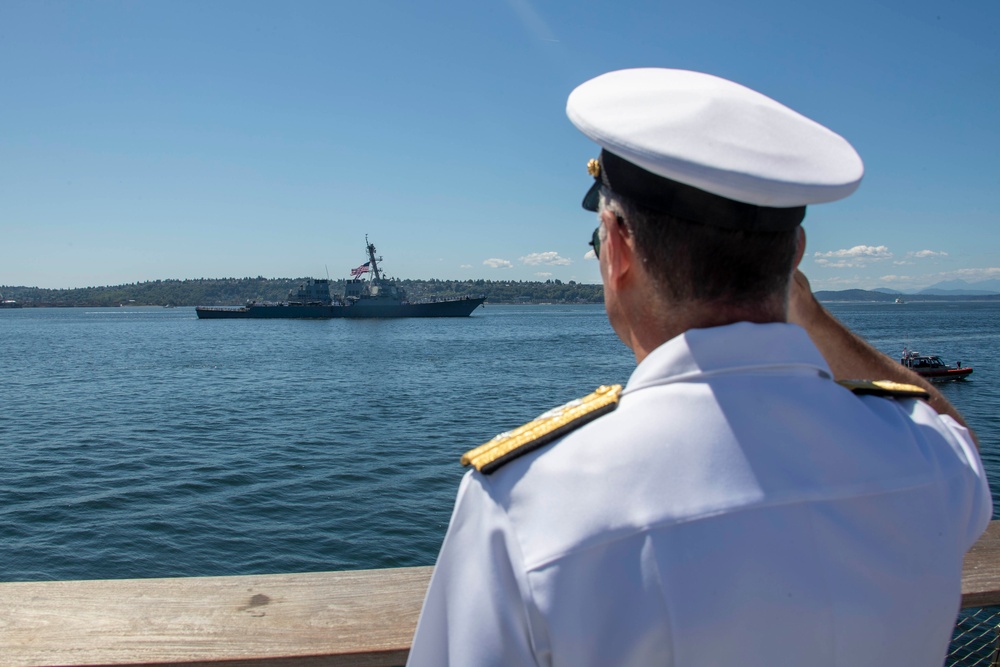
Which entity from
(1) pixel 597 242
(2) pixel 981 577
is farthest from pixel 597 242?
(2) pixel 981 577

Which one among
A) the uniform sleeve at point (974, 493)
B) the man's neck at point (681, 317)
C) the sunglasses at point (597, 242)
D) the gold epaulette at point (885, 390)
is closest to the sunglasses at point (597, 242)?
the sunglasses at point (597, 242)

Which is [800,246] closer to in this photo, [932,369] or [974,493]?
[974,493]

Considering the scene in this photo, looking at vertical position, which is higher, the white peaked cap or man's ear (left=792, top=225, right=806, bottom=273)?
the white peaked cap

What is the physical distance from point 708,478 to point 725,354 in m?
0.15

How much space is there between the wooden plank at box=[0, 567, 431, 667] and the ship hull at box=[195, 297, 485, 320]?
265 ft

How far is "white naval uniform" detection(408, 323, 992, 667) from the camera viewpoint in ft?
2.51

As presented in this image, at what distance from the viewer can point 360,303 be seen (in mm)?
81438

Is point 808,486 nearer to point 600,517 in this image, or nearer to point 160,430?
point 600,517

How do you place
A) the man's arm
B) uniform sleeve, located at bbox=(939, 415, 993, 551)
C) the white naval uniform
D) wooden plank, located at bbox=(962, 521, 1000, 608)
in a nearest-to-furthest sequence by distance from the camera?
the white naval uniform
uniform sleeve, located at bbox=(939, 415, 993, 551)
the man's arm
wooden plank, located at bbox=(962, 521, 1000, 608)

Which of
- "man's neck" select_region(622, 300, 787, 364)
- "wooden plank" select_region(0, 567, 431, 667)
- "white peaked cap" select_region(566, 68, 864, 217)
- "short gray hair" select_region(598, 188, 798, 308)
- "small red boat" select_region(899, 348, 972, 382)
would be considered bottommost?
"small red boat" select_region(899, 348, 972, 382)

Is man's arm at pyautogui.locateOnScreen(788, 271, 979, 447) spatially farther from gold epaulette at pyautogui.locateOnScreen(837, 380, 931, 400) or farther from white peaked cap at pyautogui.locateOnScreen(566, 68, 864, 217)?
white peaked cap at pyautogui.locateOnScreen(566, 68, 864, 217)

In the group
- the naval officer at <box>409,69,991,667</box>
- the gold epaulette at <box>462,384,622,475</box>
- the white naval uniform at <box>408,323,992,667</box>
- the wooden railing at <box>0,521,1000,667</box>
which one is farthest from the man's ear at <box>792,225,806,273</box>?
the wooden railing at <box>0,521,1000,667</box>

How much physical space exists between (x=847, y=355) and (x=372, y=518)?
10.0 meters

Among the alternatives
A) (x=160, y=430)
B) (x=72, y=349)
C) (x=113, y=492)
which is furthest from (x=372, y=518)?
(x=72, y=349)
